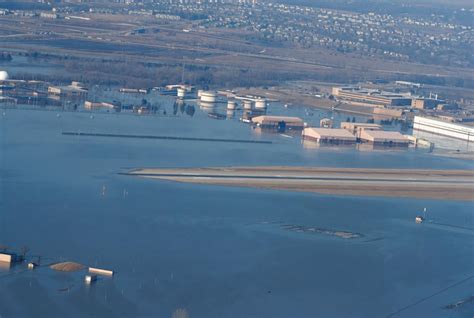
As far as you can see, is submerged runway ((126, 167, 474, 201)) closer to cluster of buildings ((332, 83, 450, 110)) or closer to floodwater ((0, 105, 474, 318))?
floodwater ((0, 105, 474, 318))

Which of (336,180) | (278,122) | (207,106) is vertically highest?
(336,180)

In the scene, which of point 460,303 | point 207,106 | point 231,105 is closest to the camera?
point 460,303

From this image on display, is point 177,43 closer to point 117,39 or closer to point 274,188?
point 117,39

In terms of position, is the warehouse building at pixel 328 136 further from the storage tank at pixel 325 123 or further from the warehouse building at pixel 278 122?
the storage tank at pixel 325 123

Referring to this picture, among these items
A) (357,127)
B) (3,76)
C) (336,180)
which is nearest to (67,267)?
(336,180)

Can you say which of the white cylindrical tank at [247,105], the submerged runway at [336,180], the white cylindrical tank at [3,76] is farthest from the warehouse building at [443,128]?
the white cylindrical tank at [3,76]

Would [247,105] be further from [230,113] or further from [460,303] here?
[460,303]
